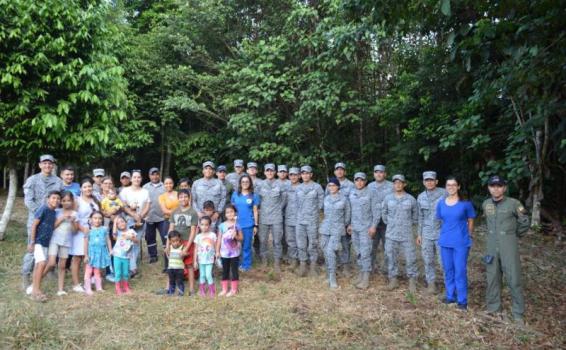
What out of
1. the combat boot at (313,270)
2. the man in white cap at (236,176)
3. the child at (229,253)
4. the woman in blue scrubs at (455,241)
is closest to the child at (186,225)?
the child at (229,253)

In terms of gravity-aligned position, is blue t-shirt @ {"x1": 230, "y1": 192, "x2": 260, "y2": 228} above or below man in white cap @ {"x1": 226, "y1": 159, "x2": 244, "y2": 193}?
below

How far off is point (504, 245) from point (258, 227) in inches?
141

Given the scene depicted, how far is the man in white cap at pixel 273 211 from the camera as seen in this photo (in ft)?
21.7

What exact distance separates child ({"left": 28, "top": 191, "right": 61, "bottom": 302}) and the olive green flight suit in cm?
510

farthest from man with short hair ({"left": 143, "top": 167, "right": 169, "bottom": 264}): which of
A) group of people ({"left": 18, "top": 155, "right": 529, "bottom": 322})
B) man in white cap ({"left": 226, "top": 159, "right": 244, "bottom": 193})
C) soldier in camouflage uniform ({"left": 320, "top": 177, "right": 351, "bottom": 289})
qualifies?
soldier in camouflage uniform ({"left": 320, "top": 177, "right": 351, "bottom": 289})

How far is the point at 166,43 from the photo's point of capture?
14.2 m

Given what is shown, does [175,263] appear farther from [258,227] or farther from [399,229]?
[399,229]

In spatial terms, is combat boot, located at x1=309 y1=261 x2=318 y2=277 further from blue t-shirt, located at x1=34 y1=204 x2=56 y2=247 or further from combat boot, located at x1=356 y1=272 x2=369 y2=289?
blue t-shirt, located at x1=34 y1=204 x2=56 y2=247

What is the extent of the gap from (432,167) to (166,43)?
30.7ft

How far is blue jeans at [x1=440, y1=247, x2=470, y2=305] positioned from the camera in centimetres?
495

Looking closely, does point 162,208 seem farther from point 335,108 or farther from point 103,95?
point 335,108

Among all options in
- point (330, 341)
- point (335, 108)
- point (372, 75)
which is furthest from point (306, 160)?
point (330, 341)

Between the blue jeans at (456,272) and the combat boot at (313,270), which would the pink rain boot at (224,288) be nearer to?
the combat boot at (313,270)

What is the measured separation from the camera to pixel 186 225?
580cm
